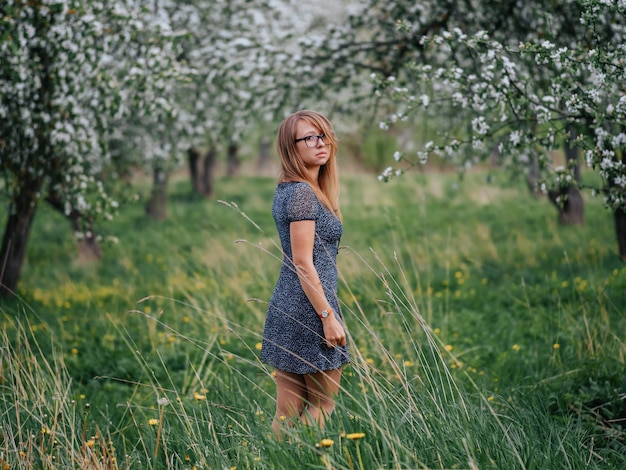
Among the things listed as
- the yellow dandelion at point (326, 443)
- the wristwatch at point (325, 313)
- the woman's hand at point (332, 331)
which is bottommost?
the yellow dandelion at point (326, 443)

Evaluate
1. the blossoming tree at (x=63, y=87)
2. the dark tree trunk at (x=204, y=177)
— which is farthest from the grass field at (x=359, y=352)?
the dark tree trunk at (x=204, y=177)

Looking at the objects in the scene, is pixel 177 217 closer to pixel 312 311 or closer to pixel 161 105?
pixel 161 105

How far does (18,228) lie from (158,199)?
7.86 metres

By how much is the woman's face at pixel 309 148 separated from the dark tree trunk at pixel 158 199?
12.6 meters

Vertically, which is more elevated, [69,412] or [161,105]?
[161,105]

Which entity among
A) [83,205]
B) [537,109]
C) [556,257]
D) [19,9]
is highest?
[19,9]

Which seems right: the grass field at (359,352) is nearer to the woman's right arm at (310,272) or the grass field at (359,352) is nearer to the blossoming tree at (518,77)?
the woman's right arm at (310,272)

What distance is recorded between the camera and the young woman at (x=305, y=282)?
3.65 m

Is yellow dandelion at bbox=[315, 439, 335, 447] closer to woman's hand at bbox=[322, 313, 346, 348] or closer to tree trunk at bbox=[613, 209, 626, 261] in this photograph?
woman's hand at bbox=[322, 313, 346, 348]

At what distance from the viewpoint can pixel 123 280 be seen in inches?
414

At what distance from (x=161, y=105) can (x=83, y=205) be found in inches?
56.7

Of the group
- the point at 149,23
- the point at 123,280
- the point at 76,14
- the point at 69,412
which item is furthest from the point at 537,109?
the point at 149,23

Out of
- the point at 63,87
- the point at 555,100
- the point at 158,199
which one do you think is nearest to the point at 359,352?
the point at 555,100

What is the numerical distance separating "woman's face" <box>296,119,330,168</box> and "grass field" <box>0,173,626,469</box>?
48cm
